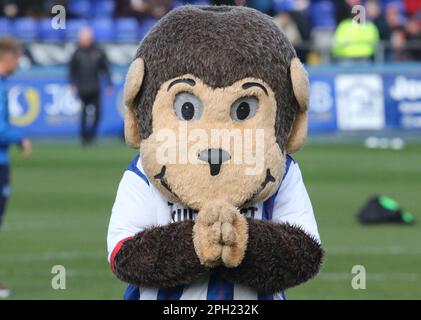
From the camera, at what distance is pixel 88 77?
25.1m

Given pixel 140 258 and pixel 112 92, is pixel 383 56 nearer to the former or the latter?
pixel 112 92

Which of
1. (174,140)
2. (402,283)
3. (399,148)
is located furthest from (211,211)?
(399,148)

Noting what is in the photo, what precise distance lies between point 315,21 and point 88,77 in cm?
771

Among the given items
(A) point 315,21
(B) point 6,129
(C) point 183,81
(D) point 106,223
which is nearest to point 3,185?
(B) point 6,129

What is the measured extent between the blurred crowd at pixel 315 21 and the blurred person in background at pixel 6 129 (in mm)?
13154

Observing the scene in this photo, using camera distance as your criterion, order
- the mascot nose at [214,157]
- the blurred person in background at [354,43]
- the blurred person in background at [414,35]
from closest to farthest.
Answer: the mascot nose at [214,157] < the blurred person in background at [354,43] < the blurred person in background at [414,35]

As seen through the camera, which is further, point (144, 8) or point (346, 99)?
point (144, 8)

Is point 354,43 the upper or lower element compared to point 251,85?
lower

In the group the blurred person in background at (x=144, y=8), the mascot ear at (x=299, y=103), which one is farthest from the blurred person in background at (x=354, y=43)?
the mascot ear at (x=299, y=103)

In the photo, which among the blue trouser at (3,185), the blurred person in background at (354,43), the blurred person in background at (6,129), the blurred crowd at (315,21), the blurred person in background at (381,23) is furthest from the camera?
the blurred person in background at (381,23)

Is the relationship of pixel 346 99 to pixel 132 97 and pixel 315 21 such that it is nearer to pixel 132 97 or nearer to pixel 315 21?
pixel 315 21

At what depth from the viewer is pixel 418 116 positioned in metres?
24.9

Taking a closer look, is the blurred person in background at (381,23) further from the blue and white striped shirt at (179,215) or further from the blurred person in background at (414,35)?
the blue and white striped shirt at (179,215)

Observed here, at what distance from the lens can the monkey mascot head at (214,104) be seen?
4.68 meters
